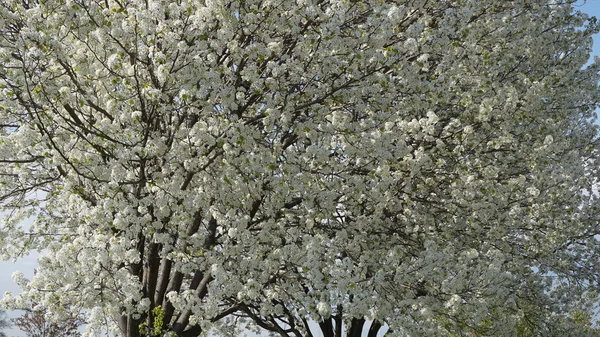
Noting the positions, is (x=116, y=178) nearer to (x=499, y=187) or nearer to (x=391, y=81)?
(x=391, y=81)

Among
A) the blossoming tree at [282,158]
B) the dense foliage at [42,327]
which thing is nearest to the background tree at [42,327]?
the dense foliage at [42,327]

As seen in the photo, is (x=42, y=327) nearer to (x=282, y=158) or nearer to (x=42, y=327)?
(x=42, y=327)

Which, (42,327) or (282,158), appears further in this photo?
(42,327)

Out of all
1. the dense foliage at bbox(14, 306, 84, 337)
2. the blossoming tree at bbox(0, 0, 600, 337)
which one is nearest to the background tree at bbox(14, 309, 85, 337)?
the dense foliage at bbox(14, 306, 84, 337)

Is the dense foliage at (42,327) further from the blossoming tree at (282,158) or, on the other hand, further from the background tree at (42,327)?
the blossoming tree at (282,158)

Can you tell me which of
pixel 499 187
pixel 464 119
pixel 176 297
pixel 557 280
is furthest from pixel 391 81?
pixel 557 280

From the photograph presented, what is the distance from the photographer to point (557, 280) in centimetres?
1375

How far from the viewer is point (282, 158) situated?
10695mm

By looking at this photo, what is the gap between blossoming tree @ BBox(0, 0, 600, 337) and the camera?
9.59 metres

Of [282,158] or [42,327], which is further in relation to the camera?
[42,327]

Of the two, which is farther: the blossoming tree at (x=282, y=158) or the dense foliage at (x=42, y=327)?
the dense foliage at (x=42, y=327)

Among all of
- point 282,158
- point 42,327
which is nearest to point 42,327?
point 42,327

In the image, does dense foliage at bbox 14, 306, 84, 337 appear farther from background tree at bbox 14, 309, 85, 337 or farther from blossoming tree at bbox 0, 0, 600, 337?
blossoming tree at bbox 0, 0, 600, 337

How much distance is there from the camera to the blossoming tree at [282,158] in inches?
378
